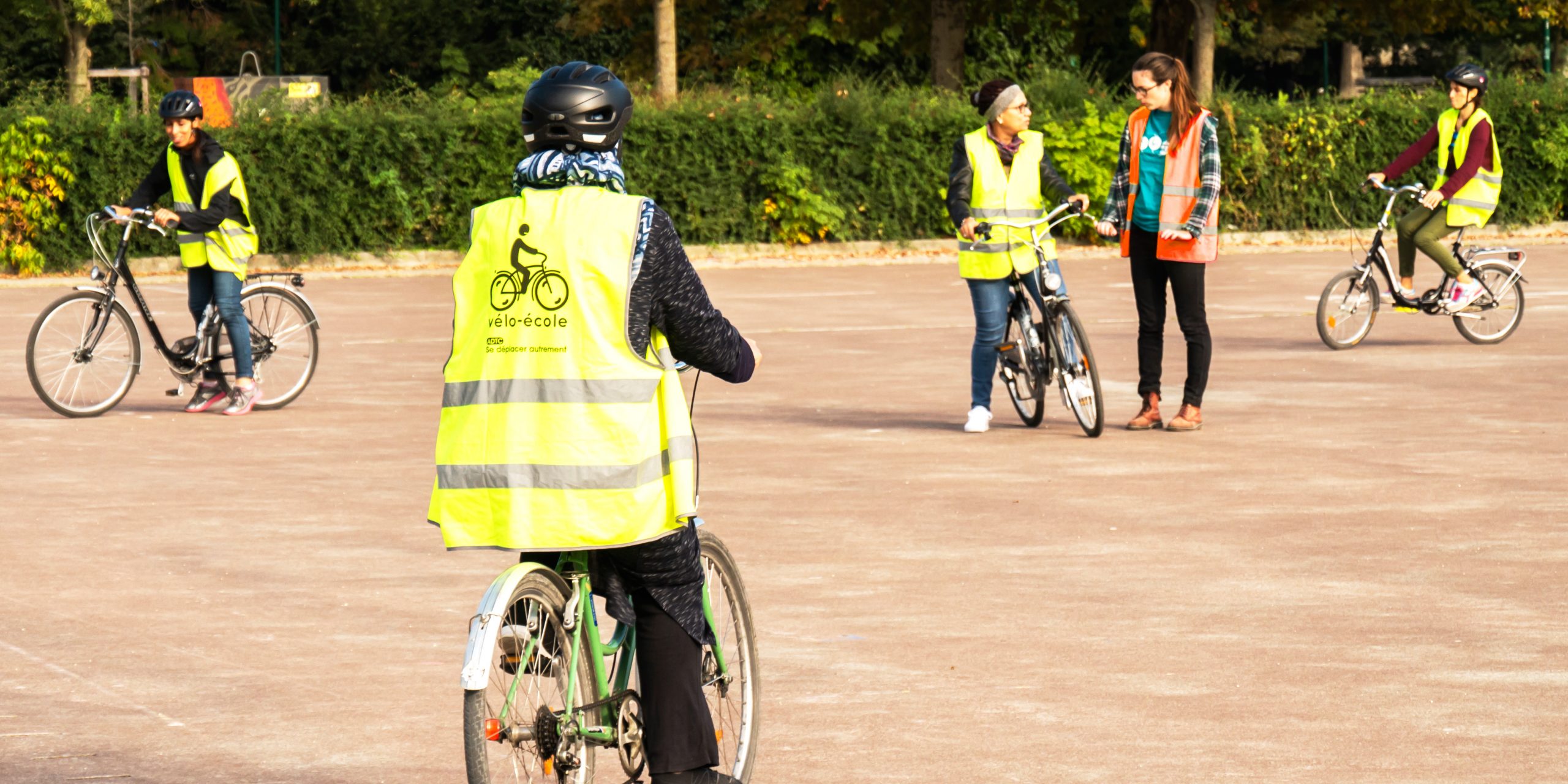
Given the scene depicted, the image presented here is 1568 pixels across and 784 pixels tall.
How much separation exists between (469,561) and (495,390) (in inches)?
161

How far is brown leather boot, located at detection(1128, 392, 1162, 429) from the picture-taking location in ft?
38.3

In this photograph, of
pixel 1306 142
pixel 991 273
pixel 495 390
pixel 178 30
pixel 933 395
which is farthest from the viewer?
pixel 178 30

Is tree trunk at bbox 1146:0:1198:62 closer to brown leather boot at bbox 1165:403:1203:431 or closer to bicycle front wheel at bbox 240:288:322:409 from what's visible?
bicycle front wheel at bbox 240:288:322:409

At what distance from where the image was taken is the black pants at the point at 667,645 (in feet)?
14.4

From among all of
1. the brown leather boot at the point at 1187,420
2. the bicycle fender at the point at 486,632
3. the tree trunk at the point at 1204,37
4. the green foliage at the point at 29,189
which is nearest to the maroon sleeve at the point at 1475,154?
the brown leather boot at the point at 1187,420

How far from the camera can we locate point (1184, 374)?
46.7ft

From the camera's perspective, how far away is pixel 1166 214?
11336 mm

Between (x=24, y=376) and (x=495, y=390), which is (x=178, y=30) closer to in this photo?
(x=24, y=376)

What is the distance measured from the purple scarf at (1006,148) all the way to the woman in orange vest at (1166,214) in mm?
552

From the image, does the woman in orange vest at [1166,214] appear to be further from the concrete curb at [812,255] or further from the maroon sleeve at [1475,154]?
the concrete curb at [812,255]

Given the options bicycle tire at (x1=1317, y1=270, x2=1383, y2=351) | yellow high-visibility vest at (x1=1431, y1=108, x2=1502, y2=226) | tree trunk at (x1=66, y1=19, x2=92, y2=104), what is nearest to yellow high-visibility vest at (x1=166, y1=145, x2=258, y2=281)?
bicycle tire at (x1=1317, y1=270, x2=1383, y2=351)

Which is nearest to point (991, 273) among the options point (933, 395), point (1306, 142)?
point (933, 395)

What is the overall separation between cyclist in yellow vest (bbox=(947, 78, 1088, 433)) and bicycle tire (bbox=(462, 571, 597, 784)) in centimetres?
727

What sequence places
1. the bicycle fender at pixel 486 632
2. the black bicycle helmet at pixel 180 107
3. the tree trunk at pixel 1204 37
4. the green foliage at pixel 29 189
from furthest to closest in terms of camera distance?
the tree trunk at pixel 1204 37, the green foliage at pixel 29 189, the black bicycle helmet at pixel 180 107, the bicycle fender at pixel 486 632
